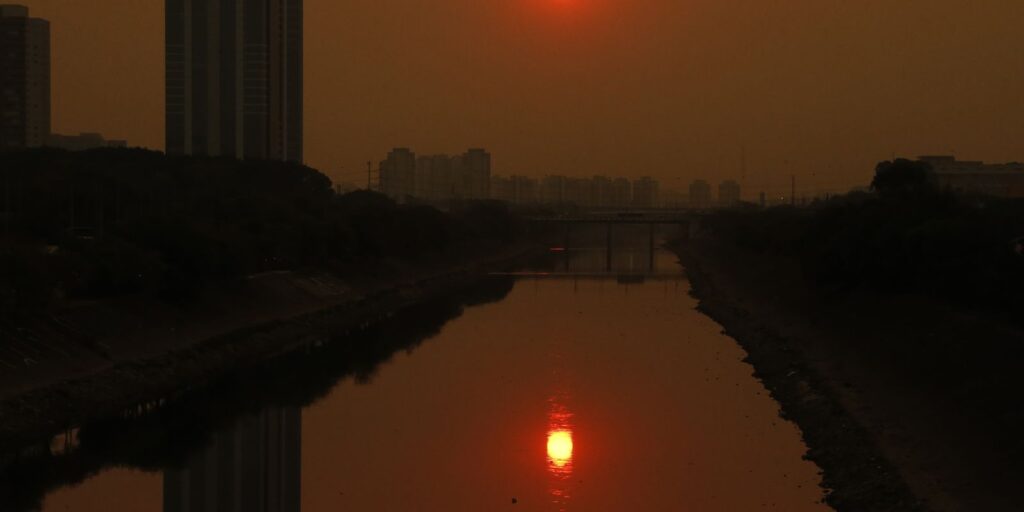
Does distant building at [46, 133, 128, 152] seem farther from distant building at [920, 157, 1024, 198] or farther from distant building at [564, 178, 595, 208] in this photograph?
distant building at [564, 178, 595, 208]

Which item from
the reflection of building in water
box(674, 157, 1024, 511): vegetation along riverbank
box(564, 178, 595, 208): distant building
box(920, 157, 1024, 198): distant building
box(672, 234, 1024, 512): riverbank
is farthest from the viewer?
box(564, 178, 595, 208): distant building

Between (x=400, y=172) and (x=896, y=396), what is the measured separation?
407ft

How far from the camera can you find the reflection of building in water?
37.8 feet

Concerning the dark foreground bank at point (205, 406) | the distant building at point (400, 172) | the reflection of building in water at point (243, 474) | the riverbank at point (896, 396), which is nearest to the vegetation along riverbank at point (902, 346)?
the riverbank at point (896, 396)

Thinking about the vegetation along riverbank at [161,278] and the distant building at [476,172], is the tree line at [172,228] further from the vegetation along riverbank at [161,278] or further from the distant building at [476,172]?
the distant building at [476,172]

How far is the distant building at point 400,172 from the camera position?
128625 mm

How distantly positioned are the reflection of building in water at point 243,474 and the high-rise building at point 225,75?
43.0m

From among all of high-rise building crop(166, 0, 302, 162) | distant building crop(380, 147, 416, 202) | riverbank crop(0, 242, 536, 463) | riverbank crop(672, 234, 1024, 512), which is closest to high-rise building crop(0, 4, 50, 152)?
high-rise building crop(166, 0, 302, 162)

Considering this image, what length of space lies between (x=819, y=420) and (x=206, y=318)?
12816 mm

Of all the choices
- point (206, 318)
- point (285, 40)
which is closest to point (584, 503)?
point (206, 318)

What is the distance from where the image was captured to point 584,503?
35.7 ft

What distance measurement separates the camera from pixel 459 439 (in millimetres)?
13992

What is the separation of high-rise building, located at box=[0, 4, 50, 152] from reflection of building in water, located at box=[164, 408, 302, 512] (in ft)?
166

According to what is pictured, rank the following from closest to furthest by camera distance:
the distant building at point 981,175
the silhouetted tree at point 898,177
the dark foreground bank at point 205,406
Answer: the dark foreground bank at point 205,406
the silhouetted tree at point 898,177
the distant building at point 981,175
